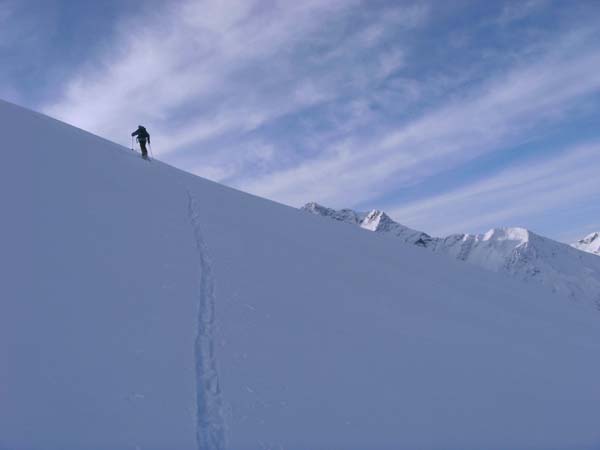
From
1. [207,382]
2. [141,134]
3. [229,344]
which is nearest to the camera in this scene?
[207,382]

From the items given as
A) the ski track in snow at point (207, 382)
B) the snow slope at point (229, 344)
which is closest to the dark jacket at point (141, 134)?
the snow slope at point (229, 344)

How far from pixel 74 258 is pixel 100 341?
98.9 inches

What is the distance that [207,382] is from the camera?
5582 millimetres

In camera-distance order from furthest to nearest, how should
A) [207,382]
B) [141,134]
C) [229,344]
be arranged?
[141,134]
[229,344]
[207,382]

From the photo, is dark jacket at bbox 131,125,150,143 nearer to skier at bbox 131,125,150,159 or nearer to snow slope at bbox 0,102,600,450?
skier at bbox 131,125,150,159

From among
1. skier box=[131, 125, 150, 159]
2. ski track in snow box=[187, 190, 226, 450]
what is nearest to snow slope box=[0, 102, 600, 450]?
ski track in snow box=[187, 190, 226, 450]

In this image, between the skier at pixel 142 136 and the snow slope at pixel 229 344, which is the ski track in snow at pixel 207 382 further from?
the skier at pixel 142 136

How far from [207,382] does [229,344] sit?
40.7 inches

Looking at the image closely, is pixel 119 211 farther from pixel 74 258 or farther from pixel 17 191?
pixel 74 258

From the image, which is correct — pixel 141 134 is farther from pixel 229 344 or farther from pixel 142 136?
pixel 229 344

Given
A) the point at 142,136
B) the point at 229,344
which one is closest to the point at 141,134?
the point at 142,136

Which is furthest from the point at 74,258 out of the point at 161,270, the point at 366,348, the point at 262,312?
the point at 366,348

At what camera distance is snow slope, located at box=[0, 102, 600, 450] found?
485 cm

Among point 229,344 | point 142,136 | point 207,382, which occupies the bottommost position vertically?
point 207,382
